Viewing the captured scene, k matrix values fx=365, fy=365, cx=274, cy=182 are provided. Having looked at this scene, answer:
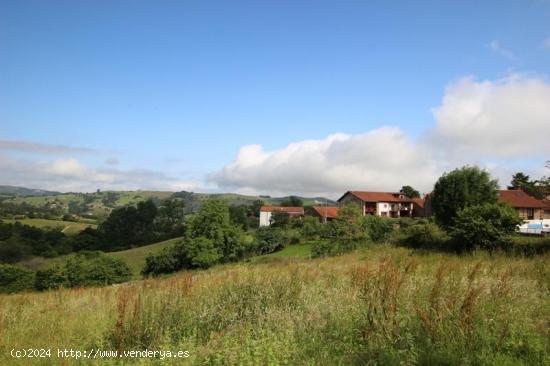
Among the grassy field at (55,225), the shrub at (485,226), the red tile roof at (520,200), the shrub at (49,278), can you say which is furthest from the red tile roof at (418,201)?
the grassy field at (55,225)

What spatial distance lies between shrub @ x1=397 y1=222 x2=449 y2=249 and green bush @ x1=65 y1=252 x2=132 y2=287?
1176 inches

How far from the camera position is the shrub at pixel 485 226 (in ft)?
65.4

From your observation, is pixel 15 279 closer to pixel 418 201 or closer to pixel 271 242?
pixel 271 242

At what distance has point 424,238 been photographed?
86.5 ft

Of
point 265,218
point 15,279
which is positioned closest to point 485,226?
point 15,279

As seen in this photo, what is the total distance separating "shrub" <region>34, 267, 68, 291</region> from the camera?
132 ft

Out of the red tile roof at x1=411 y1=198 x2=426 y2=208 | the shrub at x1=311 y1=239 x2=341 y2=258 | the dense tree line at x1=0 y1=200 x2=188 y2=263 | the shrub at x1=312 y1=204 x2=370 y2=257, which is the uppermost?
the red tile roof at x1=411 y1=198 x2=426 y2=208

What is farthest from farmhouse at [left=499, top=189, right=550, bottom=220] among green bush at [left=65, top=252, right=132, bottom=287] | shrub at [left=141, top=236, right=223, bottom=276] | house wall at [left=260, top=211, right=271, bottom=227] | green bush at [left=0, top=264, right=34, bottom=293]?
green bush at [left=0, top=264, right=34, bottom=293]

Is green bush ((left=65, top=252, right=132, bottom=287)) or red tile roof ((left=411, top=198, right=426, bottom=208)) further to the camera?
red tile roof ((left=411, top=198, right=426, bottom=208))

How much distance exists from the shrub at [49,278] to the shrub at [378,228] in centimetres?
3221

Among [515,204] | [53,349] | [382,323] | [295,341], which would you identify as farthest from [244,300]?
[515,204]

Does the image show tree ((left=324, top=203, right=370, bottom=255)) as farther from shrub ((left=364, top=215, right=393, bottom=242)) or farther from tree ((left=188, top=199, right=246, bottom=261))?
tree ((left=188, top=199, right=246, bottom=261))

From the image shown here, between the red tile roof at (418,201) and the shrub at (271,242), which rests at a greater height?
the red tile roof at (418,201)

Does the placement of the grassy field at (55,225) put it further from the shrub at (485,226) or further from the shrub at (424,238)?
the shrub at (485,226)
